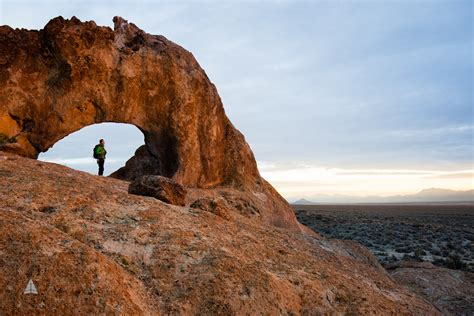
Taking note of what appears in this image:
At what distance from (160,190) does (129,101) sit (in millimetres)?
7469

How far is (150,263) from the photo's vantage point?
7.05m

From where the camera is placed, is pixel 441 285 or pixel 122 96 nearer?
A: pixel 441 285

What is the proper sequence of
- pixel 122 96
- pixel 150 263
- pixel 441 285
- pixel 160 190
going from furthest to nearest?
pixel 122 96
pixel 441 285
pixel 160 190
pixel 150 263

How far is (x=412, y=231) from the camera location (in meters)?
33.6

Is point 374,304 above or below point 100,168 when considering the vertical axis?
below

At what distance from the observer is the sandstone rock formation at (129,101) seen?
1473 centimetres

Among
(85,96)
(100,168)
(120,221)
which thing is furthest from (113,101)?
(120,221)

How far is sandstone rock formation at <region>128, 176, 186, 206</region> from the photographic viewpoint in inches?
390

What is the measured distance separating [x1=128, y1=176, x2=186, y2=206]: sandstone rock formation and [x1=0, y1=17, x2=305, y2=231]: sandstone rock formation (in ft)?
19.1

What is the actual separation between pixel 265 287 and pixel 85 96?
10.9 meters

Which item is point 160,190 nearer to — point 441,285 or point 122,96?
point 122,96

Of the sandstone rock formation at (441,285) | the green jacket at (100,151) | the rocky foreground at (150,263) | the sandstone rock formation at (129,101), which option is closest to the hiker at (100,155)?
the green jacket at (100,151)

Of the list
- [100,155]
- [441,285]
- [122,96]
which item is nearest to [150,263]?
[441,285]

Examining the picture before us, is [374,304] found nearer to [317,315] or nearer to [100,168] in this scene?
[317,315]
